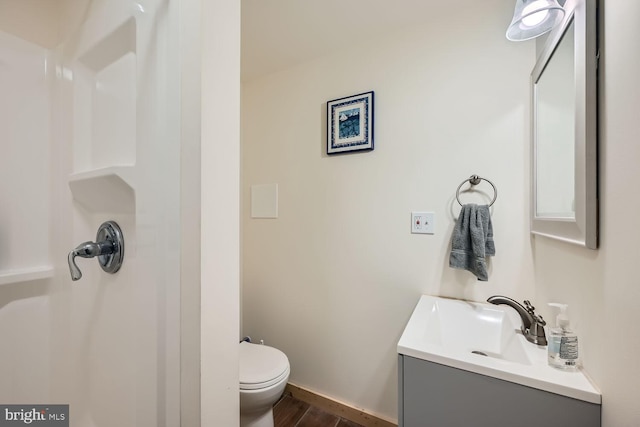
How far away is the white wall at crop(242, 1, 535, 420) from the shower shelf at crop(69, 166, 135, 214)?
114 cm

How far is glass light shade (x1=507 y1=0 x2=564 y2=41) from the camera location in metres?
0.83

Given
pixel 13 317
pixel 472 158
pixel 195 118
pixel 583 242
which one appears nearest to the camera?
pixel 195 118

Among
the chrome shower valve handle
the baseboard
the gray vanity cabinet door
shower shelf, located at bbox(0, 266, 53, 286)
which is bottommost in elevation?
the baseboard

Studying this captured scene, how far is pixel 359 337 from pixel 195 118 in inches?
59.2

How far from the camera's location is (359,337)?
1566 millimetres

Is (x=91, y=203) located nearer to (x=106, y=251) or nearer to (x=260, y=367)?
(x=106, y=251)

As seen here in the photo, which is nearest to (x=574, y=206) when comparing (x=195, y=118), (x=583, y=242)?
(x=583, y=242)


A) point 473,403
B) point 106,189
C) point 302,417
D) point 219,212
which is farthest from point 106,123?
point 302,417

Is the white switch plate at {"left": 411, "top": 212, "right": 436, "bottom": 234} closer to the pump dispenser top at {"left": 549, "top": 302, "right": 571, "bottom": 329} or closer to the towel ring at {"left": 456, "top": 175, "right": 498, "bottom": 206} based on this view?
the towel ring at {"left": 456, "top": 175, "right": 498, "bottom": 206}

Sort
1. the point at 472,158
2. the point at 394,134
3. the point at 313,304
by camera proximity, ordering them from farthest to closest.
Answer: the point at 313,304
the point at 394,134
the point at 472,158

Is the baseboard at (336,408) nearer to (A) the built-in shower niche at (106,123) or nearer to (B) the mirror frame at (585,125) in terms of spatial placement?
(B) the mirror frame at (585,125)

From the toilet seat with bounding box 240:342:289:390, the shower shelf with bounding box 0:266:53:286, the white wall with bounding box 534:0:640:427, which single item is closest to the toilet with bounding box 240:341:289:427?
the toilet seat with bounding box 240:342:289:390

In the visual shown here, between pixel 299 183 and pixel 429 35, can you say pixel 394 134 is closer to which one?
pixel 429 35

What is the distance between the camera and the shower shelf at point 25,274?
85cm
